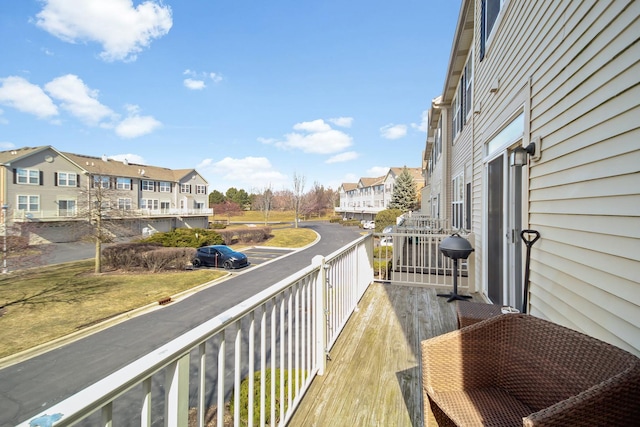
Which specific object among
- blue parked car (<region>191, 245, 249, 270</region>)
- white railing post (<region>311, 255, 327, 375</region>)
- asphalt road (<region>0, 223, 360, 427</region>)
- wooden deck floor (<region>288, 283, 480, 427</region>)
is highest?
white railing post (<region>311, 255, 327, 375</region>)

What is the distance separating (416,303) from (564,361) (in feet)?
10.6

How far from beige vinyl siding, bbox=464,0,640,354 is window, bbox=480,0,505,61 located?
143cm

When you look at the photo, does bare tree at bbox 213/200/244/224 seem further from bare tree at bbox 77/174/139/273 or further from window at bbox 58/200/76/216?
bare tree at bbox 77/174/139/273

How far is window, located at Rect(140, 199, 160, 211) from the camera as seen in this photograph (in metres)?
31.0

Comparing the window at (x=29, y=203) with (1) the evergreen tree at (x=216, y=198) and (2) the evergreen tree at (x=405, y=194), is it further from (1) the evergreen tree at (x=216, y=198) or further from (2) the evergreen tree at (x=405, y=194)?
(2) the evergreen tree at (x=405, y=194)

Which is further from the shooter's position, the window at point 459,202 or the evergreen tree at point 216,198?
the evergreen tree at point 216,198

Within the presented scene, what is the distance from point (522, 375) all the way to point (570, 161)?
59.3 inches

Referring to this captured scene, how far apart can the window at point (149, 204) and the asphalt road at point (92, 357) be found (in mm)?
23946

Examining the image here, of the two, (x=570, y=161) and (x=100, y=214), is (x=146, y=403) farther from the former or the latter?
(x=100, y=214)

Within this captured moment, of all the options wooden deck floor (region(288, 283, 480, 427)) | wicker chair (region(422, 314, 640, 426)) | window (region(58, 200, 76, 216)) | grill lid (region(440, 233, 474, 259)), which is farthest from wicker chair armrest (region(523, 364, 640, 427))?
window (region(58, 200, 76, 216))

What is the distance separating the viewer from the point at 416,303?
4480 millimetres

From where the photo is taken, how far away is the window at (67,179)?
24.8m

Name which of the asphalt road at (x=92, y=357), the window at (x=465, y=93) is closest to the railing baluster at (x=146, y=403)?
the asphalt road at (x=92, y=357)

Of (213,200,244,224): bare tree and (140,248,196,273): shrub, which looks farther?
(213,200,244,224): bare tree
